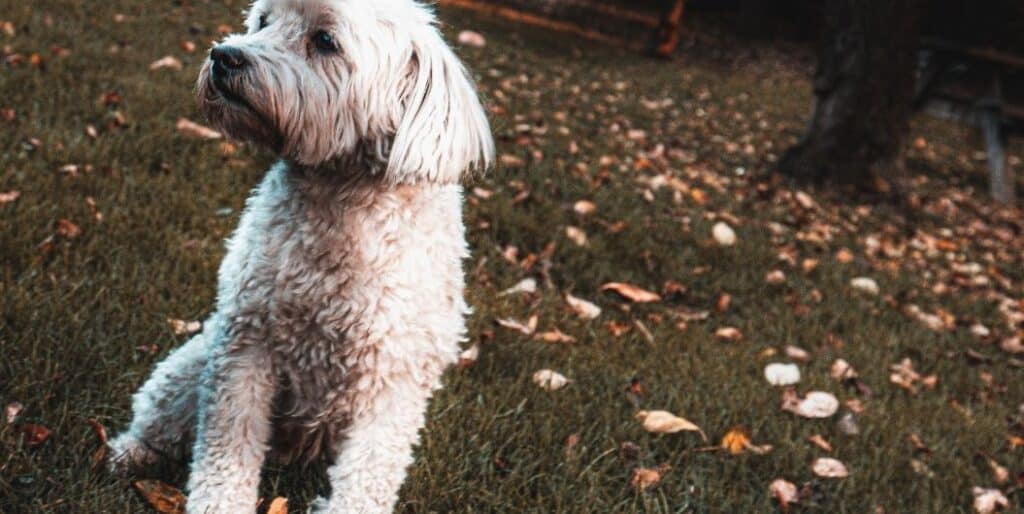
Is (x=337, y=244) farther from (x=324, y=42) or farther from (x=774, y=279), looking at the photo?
(x=774, y=279)

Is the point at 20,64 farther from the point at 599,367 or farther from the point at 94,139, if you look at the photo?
the point at 599,367

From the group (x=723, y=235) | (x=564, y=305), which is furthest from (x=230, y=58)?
(x=723, y=235)

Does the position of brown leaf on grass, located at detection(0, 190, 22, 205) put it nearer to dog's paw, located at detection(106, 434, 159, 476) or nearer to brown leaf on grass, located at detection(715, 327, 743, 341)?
dog's paw, located at detection(106, 434, 159, 476)

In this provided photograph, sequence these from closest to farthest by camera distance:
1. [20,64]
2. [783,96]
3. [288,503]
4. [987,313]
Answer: [288,503] → [20,64] → [987,313] → [783,96]

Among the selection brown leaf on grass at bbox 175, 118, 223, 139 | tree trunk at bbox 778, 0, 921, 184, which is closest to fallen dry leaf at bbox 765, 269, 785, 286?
tree trunk at bbox 778, 0, 921, 184

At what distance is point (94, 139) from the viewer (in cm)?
442

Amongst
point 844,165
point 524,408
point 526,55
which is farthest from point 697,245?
point 526,55

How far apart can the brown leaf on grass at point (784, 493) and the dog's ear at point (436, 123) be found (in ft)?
5.14

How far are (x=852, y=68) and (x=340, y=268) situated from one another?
6543 mm

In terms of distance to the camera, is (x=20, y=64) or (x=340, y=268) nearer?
(x=340, y=268)

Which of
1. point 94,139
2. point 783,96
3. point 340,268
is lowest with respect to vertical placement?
point 783,96

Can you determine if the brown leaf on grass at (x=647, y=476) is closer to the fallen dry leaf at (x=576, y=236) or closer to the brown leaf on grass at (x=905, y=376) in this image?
the brown leaf on grass at (x=905, y=376)

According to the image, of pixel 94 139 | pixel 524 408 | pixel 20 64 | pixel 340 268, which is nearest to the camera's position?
pixel 340 268

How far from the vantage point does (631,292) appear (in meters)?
4.31
